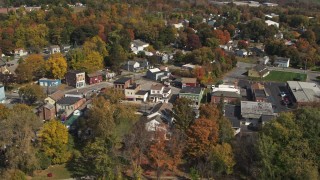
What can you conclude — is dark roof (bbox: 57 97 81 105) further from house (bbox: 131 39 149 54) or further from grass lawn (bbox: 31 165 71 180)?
house (bbox: 131 39 149 54)

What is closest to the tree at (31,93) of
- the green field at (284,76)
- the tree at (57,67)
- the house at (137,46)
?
the tree at (57,67)

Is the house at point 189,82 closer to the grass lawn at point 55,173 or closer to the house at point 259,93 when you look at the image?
the house at point 259,93

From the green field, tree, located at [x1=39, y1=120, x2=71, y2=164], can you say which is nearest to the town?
tree, located at [x1=39, y1=120, x2=71, y2=164]

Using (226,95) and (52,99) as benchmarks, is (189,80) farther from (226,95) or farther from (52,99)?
(52,99)

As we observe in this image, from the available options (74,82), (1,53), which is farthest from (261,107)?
(1,53)

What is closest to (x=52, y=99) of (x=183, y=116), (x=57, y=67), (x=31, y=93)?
(x=31, y=93)

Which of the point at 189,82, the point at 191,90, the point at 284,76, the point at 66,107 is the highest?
the point at 191,90
